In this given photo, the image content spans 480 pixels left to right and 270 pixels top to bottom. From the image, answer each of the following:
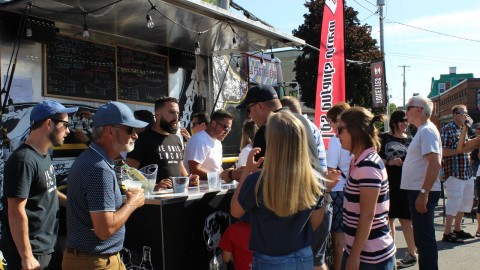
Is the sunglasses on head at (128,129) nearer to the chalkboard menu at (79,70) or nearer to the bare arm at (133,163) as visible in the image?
the bare arm at (133,163)

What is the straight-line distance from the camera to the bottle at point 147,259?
3.40 metres

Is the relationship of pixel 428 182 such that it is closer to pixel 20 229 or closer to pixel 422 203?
pixel 422 203

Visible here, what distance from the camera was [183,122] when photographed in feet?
25.4

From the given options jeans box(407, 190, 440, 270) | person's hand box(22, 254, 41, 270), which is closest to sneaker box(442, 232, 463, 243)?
jeans box(407, 190, 440, 270)

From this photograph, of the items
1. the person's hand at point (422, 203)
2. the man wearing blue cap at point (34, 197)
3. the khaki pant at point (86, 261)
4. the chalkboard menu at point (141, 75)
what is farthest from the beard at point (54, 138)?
the chalkboard menu at point (141, 75)

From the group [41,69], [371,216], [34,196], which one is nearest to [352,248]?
[371,216]

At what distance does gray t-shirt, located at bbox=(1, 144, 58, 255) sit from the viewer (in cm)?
289

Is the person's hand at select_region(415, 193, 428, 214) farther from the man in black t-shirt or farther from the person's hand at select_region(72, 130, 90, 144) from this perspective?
the person's hand at select_region(72, 130, 90, 144)

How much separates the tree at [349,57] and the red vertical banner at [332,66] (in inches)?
604

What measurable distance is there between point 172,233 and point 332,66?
5.61 meters

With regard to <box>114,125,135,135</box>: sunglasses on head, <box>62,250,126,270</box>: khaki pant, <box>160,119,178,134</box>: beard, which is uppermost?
<box>160,119,178,134</box>: beard

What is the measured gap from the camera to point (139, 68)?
704 cm

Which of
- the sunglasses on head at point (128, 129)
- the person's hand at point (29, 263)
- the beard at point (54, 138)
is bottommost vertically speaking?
the person's hand at point (29, 263)

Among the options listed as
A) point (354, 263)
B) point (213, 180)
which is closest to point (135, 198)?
point (213, 180)
